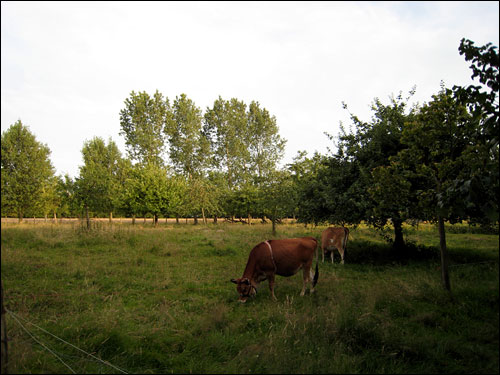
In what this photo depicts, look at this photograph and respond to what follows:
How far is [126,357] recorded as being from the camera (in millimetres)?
4223

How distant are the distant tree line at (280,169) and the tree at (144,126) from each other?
0.15 m

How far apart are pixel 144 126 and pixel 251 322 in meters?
42.6

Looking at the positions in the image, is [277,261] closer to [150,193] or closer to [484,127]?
[484,127]

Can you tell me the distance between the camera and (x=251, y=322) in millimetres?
5629

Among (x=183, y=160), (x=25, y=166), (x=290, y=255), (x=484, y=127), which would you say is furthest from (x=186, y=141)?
(x=484, y=127)

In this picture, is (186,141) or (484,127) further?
(186,141)

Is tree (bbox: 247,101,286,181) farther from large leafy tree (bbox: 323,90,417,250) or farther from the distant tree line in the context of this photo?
large leafy tree (bbox: 323,90,417,250)

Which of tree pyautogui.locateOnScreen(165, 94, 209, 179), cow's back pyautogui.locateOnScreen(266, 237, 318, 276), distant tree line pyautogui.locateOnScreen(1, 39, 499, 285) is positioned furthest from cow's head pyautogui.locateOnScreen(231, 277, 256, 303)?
tree pyautogui.locateOnScreen(165, 94, 209, 179)

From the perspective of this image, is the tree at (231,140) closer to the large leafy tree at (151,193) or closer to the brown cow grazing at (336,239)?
the large leafy tree at (151,193)

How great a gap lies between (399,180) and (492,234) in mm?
2796

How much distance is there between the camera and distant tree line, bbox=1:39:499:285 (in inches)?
162

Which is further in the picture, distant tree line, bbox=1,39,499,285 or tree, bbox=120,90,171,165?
tree, bbox=120,90,171,165

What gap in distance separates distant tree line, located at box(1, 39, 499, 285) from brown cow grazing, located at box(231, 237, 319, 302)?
7.61ft

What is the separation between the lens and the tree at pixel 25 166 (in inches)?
1081
